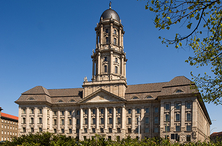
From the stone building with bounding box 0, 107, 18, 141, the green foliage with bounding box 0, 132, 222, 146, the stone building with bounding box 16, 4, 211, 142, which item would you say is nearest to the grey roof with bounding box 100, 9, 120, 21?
the stone building with bounding box 16, 4, 211, 142

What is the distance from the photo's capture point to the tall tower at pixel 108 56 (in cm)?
8406

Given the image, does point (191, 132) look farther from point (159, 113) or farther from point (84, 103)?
point (84, 103)

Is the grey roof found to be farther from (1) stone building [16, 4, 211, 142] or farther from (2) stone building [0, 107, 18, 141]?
(2) stone building [0, 107, 18, 141]

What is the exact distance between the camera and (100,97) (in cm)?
8138

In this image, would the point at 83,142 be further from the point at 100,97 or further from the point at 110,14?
the point at 110,14

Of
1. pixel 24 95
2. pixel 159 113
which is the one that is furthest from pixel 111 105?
pixel 24 95

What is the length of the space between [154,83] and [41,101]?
37113 millimetres

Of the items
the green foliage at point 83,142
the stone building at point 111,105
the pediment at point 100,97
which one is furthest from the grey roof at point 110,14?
the green foliage at point 83,142

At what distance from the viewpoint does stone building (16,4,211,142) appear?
71.4 metres

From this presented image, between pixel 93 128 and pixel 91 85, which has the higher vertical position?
pixel 91 85

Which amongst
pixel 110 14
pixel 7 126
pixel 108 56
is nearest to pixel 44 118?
pixel 108 56

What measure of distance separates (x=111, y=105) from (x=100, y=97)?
4332 mm

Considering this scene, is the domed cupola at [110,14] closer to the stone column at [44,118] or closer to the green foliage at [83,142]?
the stone column at [44,118]

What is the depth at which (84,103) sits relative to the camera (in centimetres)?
8225
